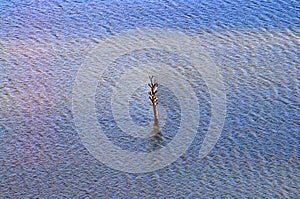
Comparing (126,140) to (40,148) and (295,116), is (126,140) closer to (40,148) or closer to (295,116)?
(40,148)

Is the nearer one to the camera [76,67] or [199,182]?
[199,182]

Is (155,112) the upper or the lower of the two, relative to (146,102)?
lower

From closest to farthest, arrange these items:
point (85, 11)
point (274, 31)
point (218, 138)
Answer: point (218, 138) → point (274, 31) → point (85, 11)

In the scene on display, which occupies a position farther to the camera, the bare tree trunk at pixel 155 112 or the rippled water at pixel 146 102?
the bare tree trunk at pixel 155 112

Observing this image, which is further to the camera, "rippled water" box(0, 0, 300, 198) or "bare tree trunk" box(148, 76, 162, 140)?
"bare tree trunk" box(148, 76, 162, 140)

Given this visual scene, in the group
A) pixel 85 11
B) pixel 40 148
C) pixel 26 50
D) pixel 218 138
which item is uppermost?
pixel 85 11

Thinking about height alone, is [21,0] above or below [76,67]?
above

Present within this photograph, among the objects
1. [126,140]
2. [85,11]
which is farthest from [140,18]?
[126,140]

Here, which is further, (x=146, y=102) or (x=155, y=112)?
(x=146, y=102)
